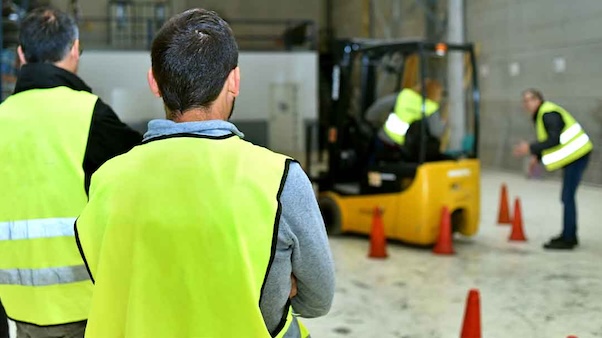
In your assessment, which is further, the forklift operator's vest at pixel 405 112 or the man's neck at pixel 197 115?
the forklift operator's vest at pixel 405 112

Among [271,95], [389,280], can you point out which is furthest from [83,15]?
[389,280]

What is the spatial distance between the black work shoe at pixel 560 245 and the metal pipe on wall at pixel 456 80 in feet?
5.58

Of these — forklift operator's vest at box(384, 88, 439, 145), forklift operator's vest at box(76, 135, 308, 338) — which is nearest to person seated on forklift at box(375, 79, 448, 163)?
forklift operator's vest at box(384, 88, 439, 145)

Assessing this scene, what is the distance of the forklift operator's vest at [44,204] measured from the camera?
2.33m

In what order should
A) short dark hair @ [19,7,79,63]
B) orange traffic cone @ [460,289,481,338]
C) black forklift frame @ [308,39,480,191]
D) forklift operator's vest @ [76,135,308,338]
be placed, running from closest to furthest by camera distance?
forklift operator's vest @ [76,135,308,338], short dark hair @ [19,7,79,63], orange traffic cone @ [460,289,481,338], black forklift frame @ [308,39,480,191]

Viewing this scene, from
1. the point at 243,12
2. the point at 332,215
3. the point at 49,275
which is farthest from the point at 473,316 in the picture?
the point at 243,12

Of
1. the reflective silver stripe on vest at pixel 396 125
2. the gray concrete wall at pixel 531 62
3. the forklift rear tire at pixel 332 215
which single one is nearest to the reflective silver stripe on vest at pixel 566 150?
the reflective silver stripe on vest at pixel 396 125

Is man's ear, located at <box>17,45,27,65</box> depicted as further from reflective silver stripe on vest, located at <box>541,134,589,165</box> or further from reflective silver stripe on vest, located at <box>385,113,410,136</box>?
reflective silver stripe on vest, located at <box>541,134,589,165</box>

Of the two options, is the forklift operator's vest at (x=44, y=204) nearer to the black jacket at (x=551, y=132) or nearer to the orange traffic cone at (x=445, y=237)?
the orange traffic cone at (x=445, y=237)

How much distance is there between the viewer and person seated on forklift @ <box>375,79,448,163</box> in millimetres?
7961

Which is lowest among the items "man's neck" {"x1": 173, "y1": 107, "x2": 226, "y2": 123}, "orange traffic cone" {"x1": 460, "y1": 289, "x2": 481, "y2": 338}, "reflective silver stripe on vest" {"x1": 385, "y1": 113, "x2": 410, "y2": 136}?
"orange traffic cone" {"x1": 460, "y1": 289, "x2": 481, "y2": 338}

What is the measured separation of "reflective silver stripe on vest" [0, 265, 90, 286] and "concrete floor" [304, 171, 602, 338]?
306cm

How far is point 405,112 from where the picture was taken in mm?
8008

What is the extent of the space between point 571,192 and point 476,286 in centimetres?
206
